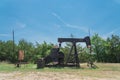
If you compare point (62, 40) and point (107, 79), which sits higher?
point (62, 40)

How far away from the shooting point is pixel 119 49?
48.4 metres

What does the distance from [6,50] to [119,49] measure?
21070 mm

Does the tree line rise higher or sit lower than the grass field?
higher

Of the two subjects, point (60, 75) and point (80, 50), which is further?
point (80, 50)

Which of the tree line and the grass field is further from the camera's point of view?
the tree line

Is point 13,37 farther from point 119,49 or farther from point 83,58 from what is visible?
point 119,49

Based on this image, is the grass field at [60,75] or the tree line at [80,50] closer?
the grass field at [60,75]

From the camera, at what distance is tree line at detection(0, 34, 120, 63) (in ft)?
160

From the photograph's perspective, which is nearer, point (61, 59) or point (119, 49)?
point (61, 59)

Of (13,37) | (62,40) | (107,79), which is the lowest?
(107,79)

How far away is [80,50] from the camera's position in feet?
166

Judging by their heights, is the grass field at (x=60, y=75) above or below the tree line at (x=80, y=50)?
below

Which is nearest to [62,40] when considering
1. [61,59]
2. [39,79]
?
[61,59]

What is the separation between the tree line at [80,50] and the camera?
48.7 m
